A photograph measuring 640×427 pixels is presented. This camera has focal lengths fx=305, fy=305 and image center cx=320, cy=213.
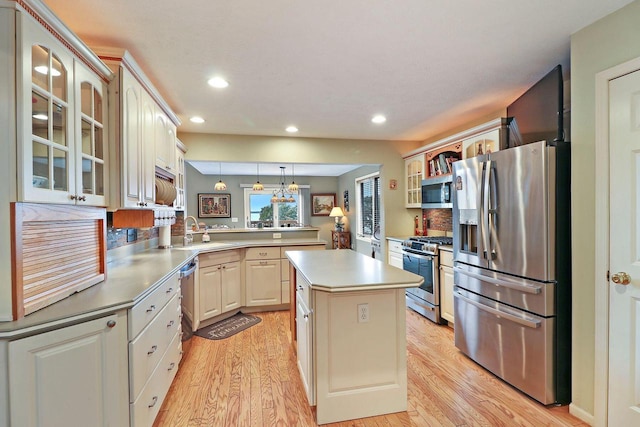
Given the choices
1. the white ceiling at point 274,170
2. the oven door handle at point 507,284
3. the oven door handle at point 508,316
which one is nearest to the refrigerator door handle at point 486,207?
the oven door handle at point 507,284

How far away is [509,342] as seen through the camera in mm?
2260

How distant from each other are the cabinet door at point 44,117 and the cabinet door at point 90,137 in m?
0.06

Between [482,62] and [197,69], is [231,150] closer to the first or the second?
[197,69]

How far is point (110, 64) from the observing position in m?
1.88

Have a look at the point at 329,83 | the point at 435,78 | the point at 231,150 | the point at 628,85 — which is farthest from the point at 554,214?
the point at 231,150

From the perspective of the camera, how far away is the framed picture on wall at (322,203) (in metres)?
8.65

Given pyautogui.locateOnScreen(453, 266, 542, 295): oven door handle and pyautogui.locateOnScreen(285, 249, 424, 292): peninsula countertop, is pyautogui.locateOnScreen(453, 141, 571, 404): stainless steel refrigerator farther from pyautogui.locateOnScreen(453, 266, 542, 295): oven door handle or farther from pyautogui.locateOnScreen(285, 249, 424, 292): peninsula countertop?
pyautogui.locateOnScreen(285, 249, 424, 292): peninsula countertop

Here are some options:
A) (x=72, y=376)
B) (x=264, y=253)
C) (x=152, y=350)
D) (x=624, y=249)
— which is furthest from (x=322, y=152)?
(x=72, y=376)

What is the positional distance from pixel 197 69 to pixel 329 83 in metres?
1.01

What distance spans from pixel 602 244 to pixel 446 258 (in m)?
1.65

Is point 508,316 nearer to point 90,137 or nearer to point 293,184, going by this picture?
point 90,137

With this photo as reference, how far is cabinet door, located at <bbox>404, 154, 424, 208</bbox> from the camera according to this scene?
167 inches

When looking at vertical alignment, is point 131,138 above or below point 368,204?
above

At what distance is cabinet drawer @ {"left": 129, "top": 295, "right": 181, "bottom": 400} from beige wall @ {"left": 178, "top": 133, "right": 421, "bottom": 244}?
2.21m
